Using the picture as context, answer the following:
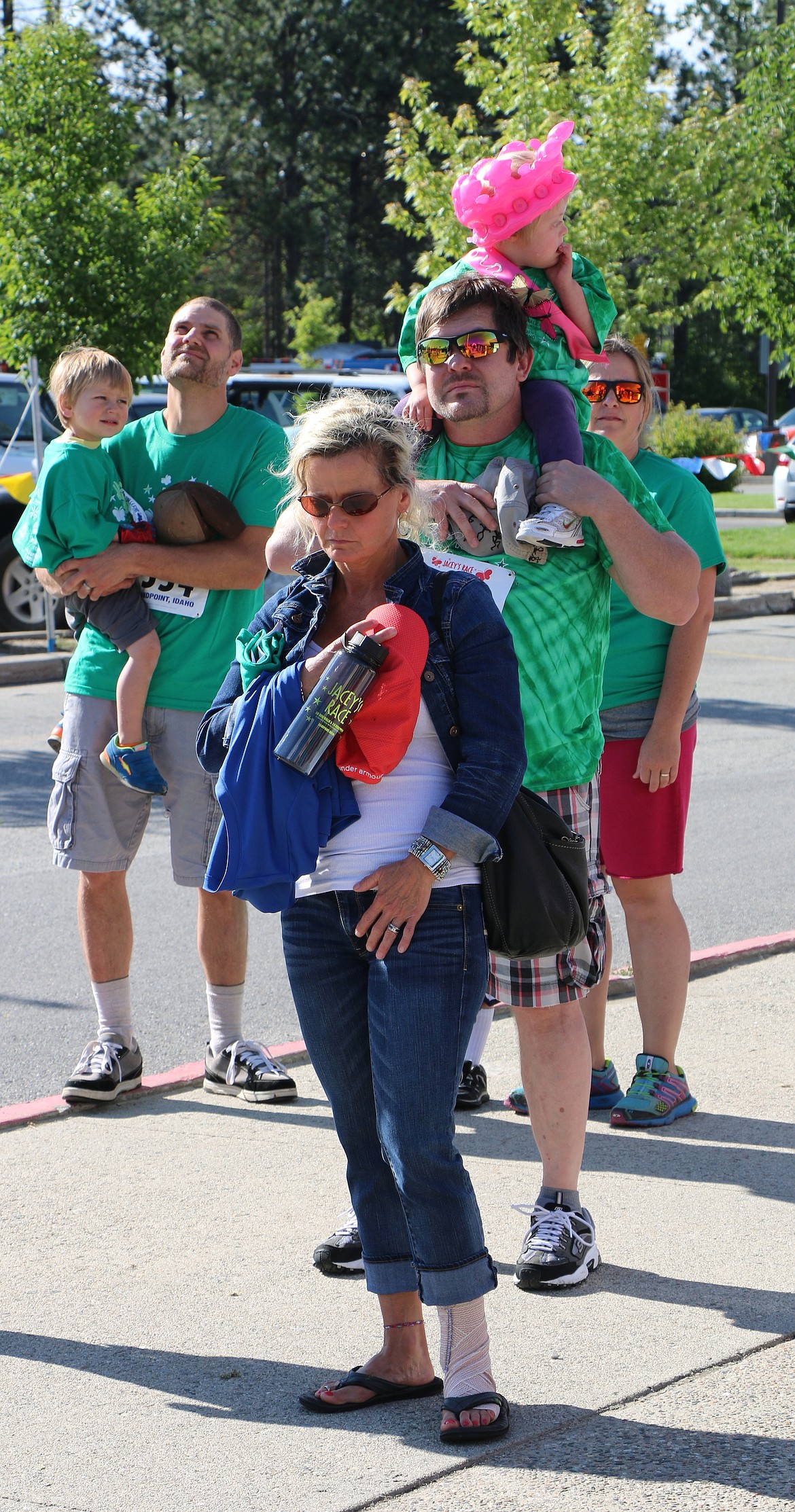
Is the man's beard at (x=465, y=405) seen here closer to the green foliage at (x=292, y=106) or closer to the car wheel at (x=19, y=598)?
the car wheel at (x=19, y=598)

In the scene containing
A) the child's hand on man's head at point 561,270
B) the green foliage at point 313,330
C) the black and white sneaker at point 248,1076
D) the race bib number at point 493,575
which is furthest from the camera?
the green foliage at point 313,330

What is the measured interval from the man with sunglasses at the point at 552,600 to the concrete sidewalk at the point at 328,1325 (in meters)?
0.26

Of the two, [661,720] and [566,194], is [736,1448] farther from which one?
[566,194]

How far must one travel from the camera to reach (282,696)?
9.15 ft

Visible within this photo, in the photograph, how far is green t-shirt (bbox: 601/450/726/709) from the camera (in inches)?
176

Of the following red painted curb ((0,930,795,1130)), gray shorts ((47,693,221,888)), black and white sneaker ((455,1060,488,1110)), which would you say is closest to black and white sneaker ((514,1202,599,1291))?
red painted curb ((0,930,795,1130))

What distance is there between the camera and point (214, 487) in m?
4.77

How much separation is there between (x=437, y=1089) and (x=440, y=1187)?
0.57 feet

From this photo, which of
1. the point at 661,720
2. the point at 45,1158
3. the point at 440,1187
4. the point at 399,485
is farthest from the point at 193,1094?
the point at 399,485

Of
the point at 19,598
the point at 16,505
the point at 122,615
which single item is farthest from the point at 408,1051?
the point at 19,598

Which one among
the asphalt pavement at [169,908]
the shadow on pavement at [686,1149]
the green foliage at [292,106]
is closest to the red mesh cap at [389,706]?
the shadow on pavement at [686,1149]

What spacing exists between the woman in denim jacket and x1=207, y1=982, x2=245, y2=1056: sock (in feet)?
6.27

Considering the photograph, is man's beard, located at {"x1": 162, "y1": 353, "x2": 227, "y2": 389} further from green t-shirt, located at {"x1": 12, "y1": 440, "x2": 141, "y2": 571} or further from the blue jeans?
the blue jeans

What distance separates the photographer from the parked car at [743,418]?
142 feet
